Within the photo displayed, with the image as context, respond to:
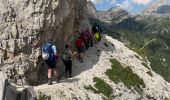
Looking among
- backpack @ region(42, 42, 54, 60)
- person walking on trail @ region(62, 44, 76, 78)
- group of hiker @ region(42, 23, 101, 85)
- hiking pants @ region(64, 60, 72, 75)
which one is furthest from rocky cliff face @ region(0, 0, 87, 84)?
hiking pants @ region(64, 60, 72, 75)

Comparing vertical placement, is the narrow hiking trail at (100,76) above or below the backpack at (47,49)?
below

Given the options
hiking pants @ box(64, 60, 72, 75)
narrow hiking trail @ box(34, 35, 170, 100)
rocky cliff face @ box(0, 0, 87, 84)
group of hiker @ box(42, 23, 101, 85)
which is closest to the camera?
group of hiker @ box(42, 23, 101, 85)

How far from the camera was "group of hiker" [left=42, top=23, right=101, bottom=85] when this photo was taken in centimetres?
2754

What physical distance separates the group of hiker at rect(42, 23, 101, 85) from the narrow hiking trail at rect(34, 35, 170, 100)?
63 cm

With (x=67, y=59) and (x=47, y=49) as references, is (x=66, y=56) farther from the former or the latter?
(x=47, y=49)

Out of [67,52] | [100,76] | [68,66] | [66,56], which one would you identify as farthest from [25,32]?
[100,76]

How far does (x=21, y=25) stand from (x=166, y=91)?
17.3 meters

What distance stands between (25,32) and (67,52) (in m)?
3.93

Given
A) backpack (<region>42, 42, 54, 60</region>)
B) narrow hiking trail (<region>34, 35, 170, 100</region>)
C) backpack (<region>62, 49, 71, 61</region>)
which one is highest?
backpack (<region>42, 42, 54, 60</region>)

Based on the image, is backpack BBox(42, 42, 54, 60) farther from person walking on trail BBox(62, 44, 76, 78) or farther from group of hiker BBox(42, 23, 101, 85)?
person walking on trail BBox(62, 44, 76, 78)

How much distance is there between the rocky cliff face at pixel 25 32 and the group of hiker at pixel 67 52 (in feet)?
4.31

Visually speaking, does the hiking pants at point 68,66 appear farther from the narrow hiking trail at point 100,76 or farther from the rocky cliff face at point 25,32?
the rocky cliff face at point 25,32

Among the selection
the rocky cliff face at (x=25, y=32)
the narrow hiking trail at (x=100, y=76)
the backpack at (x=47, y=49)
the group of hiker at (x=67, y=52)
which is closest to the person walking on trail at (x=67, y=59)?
the group of hiker at (x=67, y=52)

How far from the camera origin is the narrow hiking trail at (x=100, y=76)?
27781 millimetres
